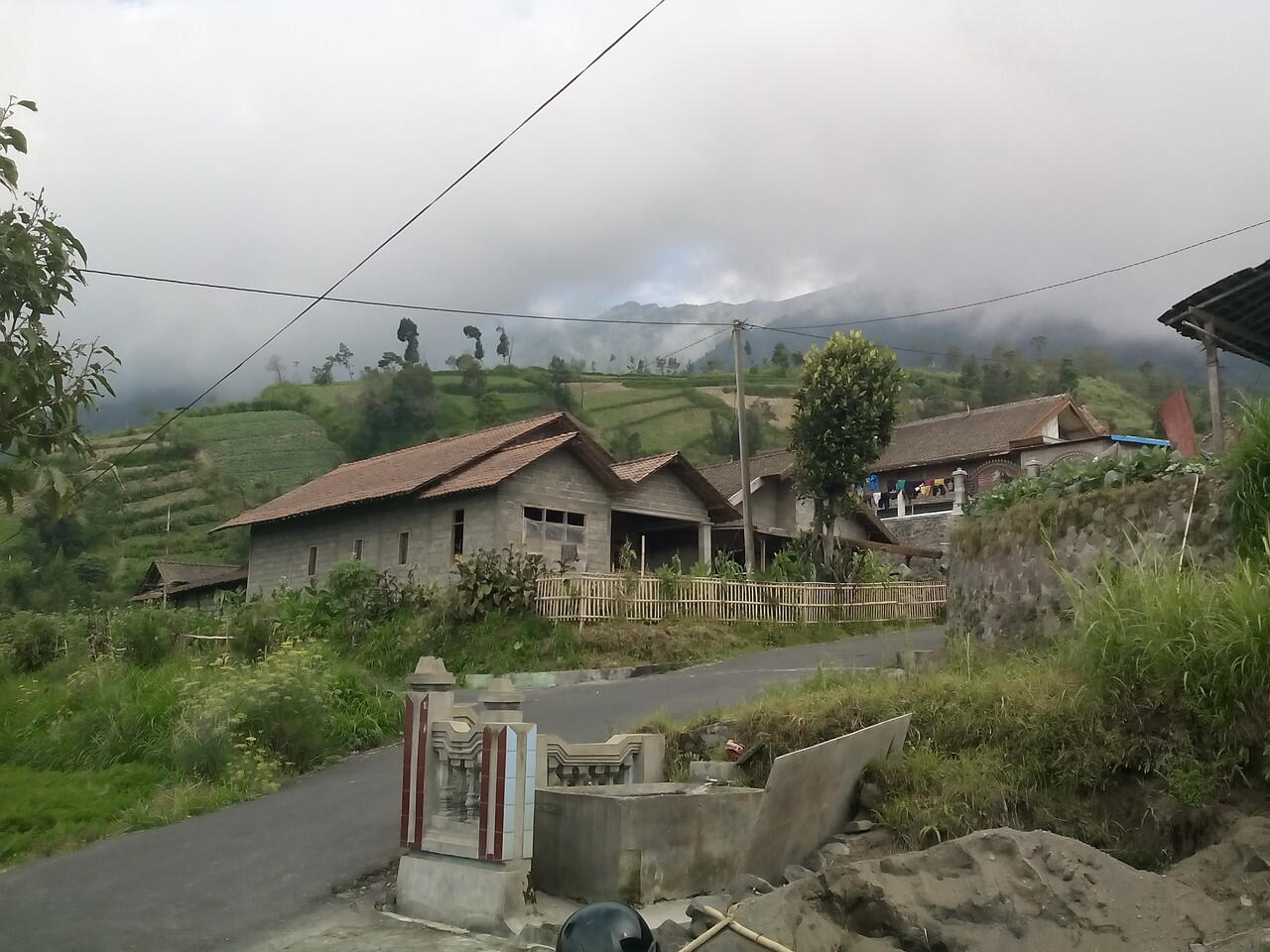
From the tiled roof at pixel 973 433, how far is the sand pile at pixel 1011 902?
3509cm

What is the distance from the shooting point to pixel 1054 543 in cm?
1241

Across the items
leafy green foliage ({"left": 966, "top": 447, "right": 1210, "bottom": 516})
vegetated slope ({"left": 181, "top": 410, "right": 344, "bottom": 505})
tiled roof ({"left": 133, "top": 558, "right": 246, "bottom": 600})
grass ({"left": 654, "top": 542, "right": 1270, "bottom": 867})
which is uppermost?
vegetated slope ({"left": 181, "top": 410, "right": 344, "bottom": 505})

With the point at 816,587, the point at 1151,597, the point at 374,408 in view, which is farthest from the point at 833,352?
the point at 374,408

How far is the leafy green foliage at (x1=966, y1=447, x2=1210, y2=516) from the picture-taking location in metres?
11.8

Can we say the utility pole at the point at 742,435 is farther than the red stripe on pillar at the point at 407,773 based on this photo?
Yes

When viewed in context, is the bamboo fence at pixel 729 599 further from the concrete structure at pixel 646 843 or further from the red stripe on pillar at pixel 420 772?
the concrete structure at pixel 646 843

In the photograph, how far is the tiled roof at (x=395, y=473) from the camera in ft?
90.2

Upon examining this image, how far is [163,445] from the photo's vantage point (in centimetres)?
7550

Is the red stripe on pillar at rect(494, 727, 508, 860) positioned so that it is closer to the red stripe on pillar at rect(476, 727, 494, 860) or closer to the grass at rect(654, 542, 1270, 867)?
the red stripe on pillar at rect(476, 727, 494, 860)

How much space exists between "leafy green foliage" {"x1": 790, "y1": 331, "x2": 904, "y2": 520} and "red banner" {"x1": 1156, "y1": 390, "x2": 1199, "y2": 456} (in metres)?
11.5

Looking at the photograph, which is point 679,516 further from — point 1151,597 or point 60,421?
point 60,421

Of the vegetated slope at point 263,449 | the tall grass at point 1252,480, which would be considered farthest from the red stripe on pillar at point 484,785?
the vegetated slope at point 263,449

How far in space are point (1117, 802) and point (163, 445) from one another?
250 feet

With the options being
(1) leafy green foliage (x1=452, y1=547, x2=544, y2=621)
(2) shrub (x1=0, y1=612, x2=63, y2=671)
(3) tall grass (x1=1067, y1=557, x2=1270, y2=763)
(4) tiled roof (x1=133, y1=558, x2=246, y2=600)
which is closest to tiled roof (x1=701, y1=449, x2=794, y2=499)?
(1) leafy green foliage (x1=452, y1=547, x2=544, y2=621)
